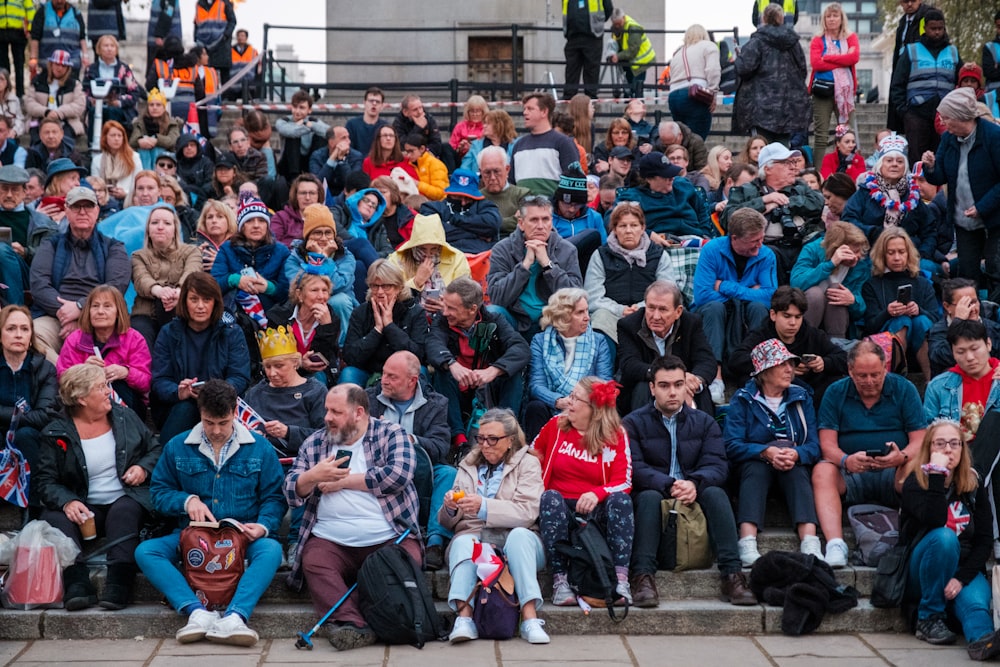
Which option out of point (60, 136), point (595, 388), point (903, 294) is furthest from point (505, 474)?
point (60, 136)

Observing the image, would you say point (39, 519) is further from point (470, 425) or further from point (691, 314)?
point (691, 314)

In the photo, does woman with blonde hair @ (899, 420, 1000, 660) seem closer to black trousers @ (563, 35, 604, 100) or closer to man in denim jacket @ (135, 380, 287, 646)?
man in denim jacket @ (135, 380, 287, 646)

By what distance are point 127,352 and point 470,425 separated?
2.20m

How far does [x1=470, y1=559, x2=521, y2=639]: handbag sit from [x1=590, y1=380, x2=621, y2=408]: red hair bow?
113 centimetres

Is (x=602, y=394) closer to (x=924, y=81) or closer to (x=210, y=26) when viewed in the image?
(x=924, y=81)

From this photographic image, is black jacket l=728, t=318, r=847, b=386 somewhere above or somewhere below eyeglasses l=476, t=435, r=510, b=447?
above

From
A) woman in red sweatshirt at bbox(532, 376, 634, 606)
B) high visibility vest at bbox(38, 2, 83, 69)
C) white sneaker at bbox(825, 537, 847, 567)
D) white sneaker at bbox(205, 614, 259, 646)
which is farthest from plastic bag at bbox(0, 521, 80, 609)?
high visibility vest at bbox(38, 2, 83, 69)

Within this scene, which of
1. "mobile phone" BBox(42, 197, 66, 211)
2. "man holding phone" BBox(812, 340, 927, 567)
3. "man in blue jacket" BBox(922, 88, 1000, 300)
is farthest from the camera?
"mobile phone" BBox(42, 197, 66, 211)

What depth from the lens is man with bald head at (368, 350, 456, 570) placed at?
7.82 m

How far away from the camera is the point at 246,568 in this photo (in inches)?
286

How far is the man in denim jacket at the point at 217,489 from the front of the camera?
7.21 m

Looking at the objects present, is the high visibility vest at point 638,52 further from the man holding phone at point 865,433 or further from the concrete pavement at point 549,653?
the concrete pavement at point 549,653

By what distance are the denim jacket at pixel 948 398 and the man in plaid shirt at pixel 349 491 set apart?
3.24 m

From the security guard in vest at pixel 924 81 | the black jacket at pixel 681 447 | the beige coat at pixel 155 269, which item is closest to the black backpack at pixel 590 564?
the black jacket at pixel 681 447
